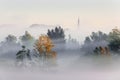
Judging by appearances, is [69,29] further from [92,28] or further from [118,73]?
[118,73]

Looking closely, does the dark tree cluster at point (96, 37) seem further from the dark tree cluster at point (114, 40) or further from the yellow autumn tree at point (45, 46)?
the yellow autumn tree at point (45, 46)

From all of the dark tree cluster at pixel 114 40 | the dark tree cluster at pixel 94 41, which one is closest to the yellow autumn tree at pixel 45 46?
the dark tree cluster at pixel 94 41

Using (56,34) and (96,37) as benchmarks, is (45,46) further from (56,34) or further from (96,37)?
(96,37)

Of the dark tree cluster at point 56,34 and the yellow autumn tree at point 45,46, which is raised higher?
the dark tree cluster at point 56,34

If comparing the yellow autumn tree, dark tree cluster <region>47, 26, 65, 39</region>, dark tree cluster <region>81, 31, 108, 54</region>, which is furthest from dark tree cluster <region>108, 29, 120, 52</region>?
the yellow autumn tree

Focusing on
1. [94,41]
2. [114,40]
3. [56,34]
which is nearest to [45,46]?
[56,34]

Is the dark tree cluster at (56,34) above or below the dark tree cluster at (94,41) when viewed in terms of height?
above

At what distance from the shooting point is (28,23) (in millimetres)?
3238

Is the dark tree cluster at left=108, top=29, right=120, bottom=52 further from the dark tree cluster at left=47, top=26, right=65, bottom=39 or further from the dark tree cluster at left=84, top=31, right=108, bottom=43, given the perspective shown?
the dark tree cluster at left=47, top=26, right=65, bottom=39

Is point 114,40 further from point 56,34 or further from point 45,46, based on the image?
point 45,46

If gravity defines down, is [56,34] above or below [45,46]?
above

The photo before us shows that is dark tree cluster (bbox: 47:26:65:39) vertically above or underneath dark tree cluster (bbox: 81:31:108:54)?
above

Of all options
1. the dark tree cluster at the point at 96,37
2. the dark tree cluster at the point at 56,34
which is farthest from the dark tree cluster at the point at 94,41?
the dark tree cluster at the point at 56,34

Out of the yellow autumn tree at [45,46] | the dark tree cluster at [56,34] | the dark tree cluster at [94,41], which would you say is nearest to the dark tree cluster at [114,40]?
the dark tree cluster at [94,41]
